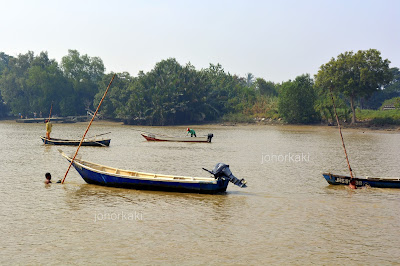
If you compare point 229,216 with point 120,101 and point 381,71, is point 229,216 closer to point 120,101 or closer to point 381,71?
point 381,71

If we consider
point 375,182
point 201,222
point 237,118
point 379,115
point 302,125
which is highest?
point 379,115

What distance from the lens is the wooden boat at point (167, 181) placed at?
19125 millimetres

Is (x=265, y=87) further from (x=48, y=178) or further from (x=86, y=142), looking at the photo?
(x=48, y=178)

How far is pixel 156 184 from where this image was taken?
64.1ft

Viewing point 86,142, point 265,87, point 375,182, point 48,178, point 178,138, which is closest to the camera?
point 375,182

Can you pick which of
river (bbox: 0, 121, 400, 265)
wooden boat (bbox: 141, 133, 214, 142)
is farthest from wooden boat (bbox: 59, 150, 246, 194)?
wooden boat (bbox: 141, 133, 214, 142)

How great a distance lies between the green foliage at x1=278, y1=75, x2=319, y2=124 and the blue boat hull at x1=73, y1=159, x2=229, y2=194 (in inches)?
2307

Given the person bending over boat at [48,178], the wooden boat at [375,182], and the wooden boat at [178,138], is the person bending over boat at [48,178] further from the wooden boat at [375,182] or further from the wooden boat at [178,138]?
the wooden boat at [178,138]

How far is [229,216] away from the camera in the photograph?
1633 centimetres

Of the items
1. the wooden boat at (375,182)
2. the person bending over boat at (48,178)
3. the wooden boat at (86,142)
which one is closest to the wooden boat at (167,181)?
the person bending over boat at (48,178)

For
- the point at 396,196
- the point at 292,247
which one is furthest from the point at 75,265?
the point at 396,196

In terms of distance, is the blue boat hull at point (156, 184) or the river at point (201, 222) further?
the blue boat hull at point (156, 184)

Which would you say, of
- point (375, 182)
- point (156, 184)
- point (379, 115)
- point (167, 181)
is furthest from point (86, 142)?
point (379, 115)

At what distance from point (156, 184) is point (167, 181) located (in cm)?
56
